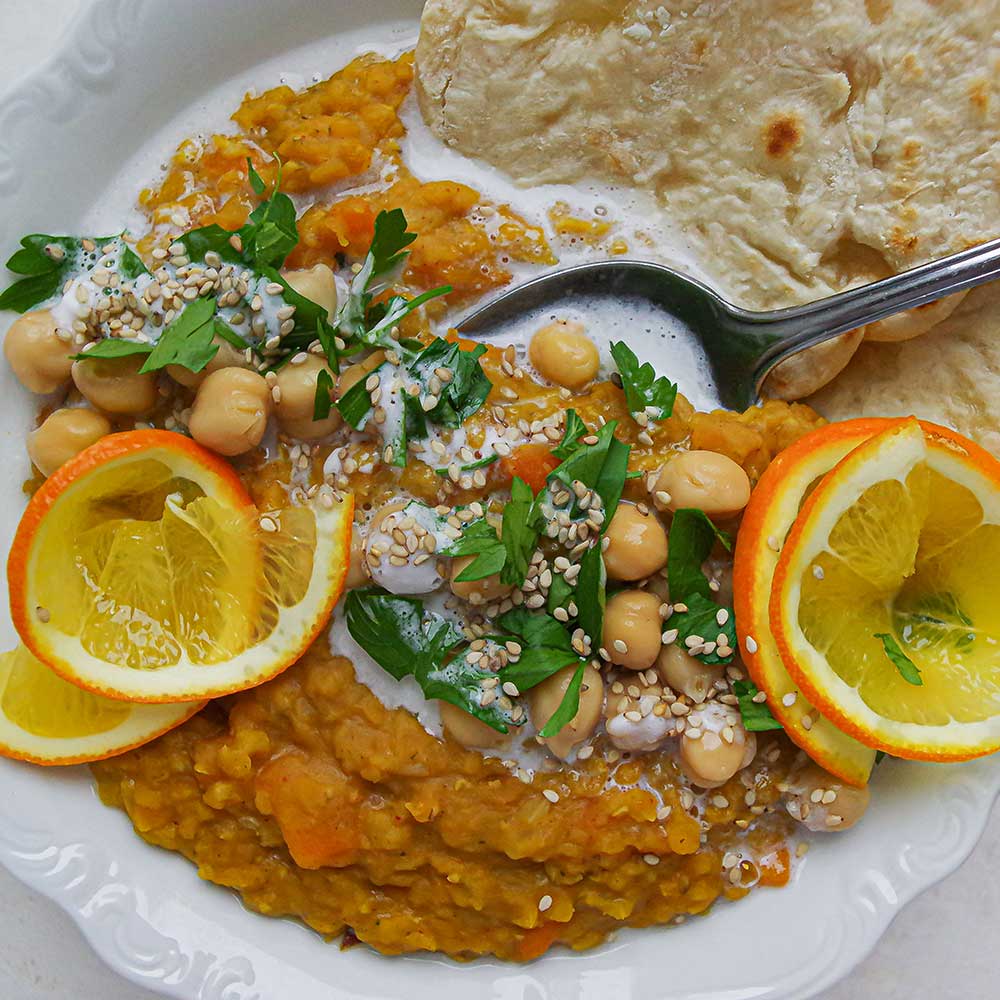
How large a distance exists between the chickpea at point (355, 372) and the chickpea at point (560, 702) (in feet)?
2.57

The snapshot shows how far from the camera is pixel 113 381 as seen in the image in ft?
6.79

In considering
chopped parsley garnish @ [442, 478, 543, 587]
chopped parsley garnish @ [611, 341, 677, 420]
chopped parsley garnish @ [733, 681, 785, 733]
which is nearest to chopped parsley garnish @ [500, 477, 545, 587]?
chopped parsley garnish @ [442, 478, 543, 587]

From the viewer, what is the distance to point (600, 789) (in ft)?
6.66

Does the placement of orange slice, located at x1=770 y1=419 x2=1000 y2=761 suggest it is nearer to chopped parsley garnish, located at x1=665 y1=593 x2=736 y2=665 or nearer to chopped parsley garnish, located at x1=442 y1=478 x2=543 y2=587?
chopped parsley garnish, located at x1=665 y1=593 x2=736 y2=665

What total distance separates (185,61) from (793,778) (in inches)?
89.6

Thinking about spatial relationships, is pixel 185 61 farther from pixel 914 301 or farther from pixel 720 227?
pixel 914 301

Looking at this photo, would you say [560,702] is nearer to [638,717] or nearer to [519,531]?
[638,717]

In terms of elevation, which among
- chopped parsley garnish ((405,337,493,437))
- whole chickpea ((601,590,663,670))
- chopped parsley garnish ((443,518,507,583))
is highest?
chopped parsley garnish ((405,337,493,437))

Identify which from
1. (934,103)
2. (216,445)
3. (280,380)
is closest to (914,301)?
A: (934,103)

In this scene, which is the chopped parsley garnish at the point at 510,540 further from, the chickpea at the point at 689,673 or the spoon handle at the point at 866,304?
the spoon handle at the point at 866,304

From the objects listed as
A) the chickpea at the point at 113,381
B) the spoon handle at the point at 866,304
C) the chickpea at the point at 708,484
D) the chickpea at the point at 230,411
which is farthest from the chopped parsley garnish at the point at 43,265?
the spoon handle at the point at 866,304

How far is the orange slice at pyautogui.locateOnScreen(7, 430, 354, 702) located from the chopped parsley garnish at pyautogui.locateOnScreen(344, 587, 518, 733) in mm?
101

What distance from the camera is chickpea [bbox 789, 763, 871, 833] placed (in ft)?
6.69

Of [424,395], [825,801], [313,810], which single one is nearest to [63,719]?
[313,810]
